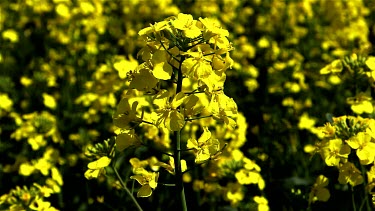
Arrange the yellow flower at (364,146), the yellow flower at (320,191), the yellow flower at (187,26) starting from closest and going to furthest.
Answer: the yellow flower at (187,26) < the yellow flower at (364,146) < the yellow flower at (320,191)

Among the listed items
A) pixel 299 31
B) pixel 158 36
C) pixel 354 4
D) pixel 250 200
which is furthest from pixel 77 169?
pixel 354 4

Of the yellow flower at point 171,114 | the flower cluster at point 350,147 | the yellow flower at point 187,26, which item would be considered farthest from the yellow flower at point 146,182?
the flower cluster at point 350,147

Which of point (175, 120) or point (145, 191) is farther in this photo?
point (145, 191)

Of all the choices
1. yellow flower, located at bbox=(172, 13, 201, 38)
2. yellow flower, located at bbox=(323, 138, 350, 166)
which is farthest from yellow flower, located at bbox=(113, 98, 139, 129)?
yellow flower, located at bbox=(323, 138, 350, 166)

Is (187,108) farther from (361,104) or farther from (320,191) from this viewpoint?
(361,104)

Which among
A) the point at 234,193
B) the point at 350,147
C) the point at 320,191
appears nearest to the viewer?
the point at 350,147

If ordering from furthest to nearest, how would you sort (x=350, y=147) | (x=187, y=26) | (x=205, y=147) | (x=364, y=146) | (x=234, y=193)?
1. (x=234, y=193)
2. (x=350, y=147)
3. (x=364, y=146)
4. (x=205, y=147)
5. (x=187, y=26)

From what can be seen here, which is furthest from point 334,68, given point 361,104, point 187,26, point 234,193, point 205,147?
point 187,26

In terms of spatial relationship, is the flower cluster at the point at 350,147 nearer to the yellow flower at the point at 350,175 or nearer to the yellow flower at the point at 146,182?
the yellow flower at the point at 350,175
